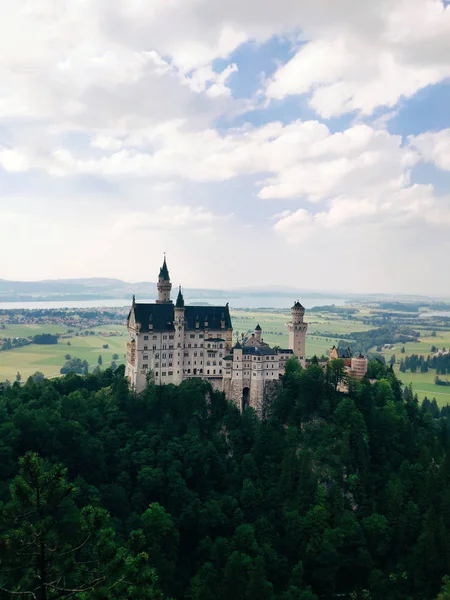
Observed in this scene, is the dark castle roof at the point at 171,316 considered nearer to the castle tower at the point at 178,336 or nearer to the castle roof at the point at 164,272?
the castle tower at the point at 178,336

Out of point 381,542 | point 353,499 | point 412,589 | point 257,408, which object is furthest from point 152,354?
point 412,589

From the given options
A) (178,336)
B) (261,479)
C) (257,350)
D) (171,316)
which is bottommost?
(261,479)

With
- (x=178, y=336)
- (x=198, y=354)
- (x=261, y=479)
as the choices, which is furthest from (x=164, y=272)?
(x=261, y=479)

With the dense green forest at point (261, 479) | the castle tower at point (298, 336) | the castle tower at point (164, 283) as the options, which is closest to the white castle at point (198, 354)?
the castle tower at point (298, 336)

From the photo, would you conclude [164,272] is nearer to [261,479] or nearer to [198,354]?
[198,354]

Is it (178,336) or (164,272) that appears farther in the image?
(164,272)

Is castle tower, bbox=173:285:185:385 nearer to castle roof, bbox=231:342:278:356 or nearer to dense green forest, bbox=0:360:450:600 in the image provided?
dense green forest, bbox=0:360:450:600

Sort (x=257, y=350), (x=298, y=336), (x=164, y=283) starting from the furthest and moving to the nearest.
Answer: (x=164, y=283) → (x=298, y=336) → (x=257, y=350)
